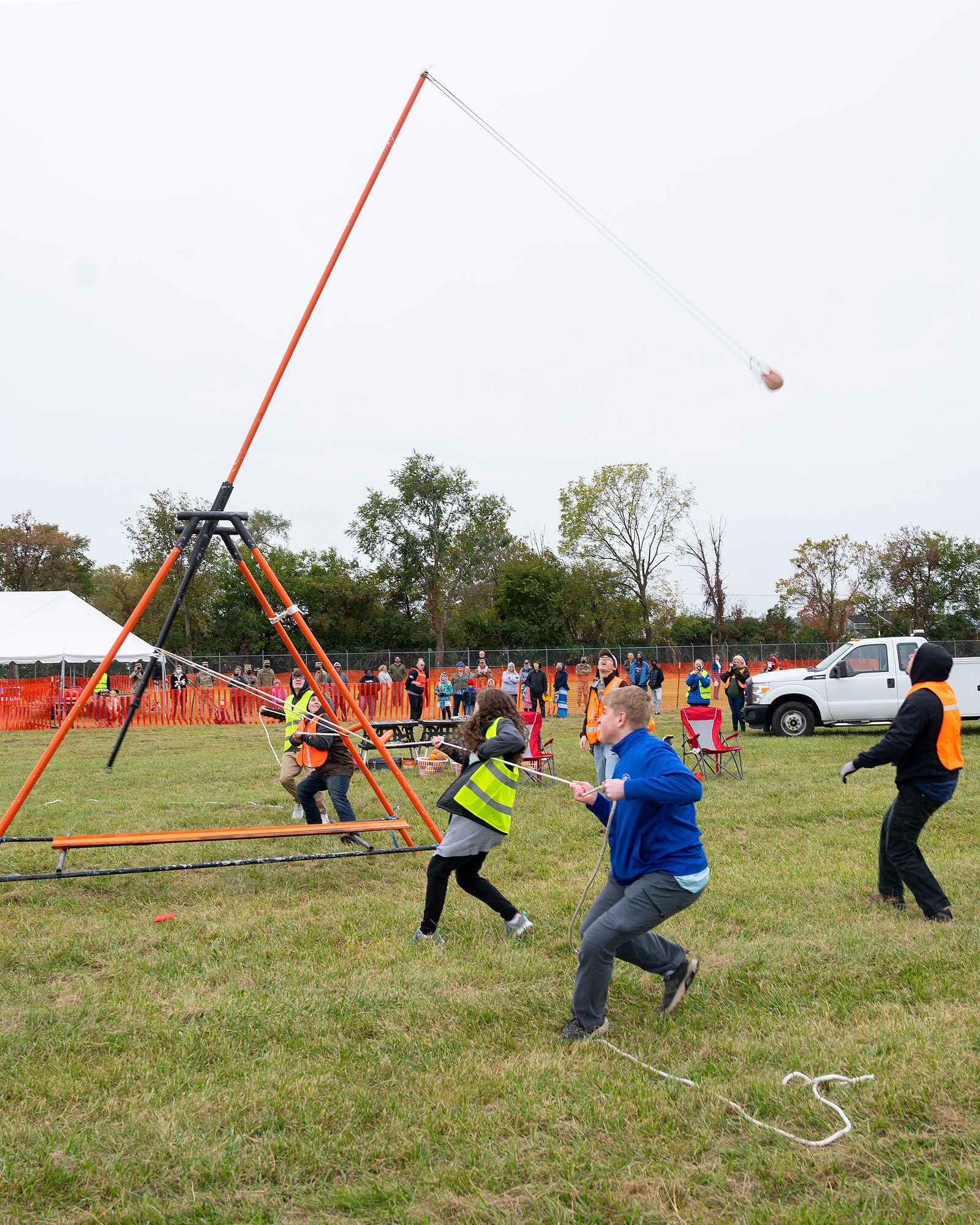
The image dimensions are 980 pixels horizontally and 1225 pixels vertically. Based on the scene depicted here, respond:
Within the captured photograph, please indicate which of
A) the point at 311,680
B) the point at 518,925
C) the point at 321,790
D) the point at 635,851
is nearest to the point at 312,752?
the point at 321,790

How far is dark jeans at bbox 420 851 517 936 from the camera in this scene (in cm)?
545

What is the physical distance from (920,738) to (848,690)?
13.0 meters

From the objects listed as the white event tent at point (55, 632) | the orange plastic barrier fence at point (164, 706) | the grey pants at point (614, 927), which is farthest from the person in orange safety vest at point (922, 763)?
the white event tent at point (55, 632)

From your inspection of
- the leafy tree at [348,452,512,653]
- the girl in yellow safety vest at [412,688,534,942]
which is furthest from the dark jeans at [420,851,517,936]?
the leafy tree at [348,452,512,653]

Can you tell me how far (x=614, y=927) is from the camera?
3973 millimetres

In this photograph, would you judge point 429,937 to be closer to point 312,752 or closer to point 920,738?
point 312,752

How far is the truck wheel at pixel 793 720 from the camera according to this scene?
59.4 feet

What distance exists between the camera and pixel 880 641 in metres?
17.9

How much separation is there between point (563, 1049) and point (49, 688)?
87.4ft

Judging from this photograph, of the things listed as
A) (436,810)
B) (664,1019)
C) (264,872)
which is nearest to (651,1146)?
(664,1019)

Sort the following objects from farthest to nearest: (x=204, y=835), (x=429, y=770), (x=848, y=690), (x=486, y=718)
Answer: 1. (x=848, y=690)
2. (x=429, y=770)
3. (x=204, y=835)
4. (x=486, y=718)

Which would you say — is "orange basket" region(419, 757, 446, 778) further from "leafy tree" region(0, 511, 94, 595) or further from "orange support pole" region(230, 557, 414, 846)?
"leafy tree" region(0, 511, 94, 595)

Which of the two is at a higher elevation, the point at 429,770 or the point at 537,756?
the point at 537,756

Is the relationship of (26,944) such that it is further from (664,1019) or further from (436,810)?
(436,810)
